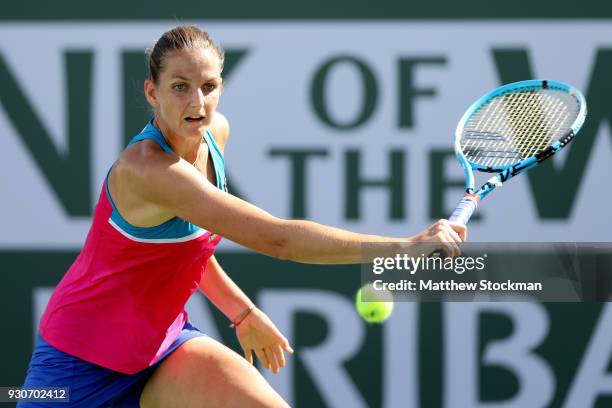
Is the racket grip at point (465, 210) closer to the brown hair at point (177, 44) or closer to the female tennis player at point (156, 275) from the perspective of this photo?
the female tennis player at point (156, 275)

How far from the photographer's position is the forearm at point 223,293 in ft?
10.8

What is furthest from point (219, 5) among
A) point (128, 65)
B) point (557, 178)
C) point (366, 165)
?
point (557, 178)

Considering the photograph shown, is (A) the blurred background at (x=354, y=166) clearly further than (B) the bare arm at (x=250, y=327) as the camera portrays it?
Yes

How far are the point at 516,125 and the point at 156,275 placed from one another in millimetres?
1247

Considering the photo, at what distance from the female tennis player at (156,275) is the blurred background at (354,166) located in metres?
1.67

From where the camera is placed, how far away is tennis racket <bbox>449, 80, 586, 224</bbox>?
322 cm

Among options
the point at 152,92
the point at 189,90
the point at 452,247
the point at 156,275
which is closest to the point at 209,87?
the point at 189,90

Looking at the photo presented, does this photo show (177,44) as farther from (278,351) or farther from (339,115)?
(339,115)

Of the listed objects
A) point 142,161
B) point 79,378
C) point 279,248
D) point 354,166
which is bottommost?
point 79,378

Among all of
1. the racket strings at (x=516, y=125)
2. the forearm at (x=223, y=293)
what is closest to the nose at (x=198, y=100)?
the forearm at (x=223, y=293)

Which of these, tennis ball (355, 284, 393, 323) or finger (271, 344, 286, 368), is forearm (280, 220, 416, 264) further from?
tennis ball (355, 284, 393, 323)

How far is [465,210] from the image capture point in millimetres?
2859

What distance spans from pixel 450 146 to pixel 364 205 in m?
0.45

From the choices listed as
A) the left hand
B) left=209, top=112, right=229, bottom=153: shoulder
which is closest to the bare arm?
the left hand
